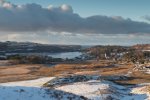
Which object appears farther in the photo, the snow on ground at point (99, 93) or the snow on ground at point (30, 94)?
the snow on ground at point (99, 93)

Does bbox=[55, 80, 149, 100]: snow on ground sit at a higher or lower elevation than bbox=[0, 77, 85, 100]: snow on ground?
lower

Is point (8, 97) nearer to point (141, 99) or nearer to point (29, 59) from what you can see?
point (141, 99)

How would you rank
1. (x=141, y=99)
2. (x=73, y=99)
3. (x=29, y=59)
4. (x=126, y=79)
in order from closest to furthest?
(x=73, y=99) < (x=141, y=99) < (x=126, y=79) < (x=29, y=59)

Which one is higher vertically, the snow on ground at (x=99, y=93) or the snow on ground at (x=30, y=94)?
the snow on ground at (x=30, y=94)

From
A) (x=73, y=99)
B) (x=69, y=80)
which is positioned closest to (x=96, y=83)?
(x=69, y=80)

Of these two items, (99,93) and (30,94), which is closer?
(30,94)

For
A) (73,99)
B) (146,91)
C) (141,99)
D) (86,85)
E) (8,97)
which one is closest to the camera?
(8,97)

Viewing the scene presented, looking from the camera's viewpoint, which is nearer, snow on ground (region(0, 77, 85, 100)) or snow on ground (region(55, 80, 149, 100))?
snow on ground (region(0, 77, 85, 100))

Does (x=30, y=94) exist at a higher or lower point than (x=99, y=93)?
higher

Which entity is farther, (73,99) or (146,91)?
(146,91)

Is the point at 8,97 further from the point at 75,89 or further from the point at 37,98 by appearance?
the point at 75,89

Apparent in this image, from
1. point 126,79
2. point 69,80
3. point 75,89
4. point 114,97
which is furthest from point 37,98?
point 126,79
